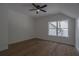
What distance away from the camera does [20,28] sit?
1496mm

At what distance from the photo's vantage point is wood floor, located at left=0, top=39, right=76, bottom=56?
52.1 inches

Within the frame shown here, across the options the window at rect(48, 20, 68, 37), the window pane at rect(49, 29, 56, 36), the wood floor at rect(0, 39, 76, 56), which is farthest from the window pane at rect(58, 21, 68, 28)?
the wood floor at rect(0, 39, 76, 56)

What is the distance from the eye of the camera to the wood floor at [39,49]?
1.32 m

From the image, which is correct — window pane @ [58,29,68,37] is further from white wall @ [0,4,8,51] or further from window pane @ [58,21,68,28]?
white wall @ [0,4,8,51]

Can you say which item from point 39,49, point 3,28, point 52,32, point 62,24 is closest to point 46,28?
point 52,32

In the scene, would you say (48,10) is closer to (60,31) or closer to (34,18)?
(34,18)

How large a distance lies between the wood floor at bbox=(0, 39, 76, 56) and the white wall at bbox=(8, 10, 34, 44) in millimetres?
113

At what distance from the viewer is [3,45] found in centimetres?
138

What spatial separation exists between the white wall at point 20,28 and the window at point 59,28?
0.37m

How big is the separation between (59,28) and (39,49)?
1.81ft

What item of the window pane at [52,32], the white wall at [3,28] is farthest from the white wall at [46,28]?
the white wall at [3,28]

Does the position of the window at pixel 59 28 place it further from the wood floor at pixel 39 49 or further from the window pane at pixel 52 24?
the wood floor at pixel 39 49

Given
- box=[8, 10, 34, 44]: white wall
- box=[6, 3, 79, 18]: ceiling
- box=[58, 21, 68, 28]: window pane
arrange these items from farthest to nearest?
box=[8, 10, 34, 44]: white wall
box=[58, 21, 68, 28]: window pane
box=[6, 3, 79, 18]: ceiling

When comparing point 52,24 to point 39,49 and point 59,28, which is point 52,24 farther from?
point 39,49
